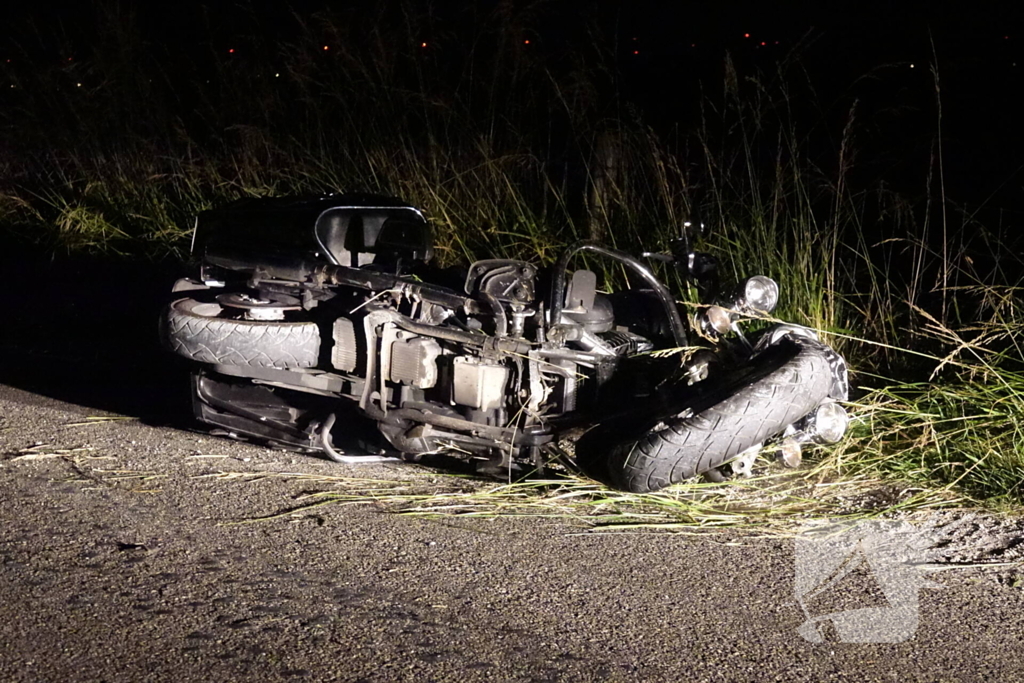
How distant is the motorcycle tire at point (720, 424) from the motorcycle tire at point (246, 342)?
1.30m

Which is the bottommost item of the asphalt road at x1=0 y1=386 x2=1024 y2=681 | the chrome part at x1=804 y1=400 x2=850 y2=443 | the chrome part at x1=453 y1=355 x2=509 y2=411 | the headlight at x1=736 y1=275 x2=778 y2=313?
the asphalt road at x1=0 y1=386 x2=1024 y2=681

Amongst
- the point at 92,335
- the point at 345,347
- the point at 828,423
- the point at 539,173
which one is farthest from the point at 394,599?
the point at 92,335

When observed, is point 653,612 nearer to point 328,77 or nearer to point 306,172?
point 306,172

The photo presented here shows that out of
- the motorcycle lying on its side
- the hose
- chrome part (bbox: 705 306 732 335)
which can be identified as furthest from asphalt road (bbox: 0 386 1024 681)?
chrome part (bbox: 705 306 732 335)

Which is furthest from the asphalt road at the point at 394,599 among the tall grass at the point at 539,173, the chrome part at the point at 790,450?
the tall grass at the point at 539,173

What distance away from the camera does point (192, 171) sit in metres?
9.42

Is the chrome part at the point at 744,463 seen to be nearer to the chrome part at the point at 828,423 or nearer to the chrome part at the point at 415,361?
the chrome part at the point at 828,423

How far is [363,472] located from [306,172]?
4142 millimetres

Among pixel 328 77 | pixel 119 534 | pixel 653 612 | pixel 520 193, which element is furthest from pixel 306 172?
pixel 653 612

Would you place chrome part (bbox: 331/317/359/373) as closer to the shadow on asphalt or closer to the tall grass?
the shadow on asphalt

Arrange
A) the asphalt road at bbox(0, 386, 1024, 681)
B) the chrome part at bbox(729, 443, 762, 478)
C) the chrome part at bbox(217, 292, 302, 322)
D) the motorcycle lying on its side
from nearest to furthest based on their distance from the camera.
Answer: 1. the asphalt road at bbox(0, 386, 1024, 681)
2. the motorcycle lying on its side
3. the chrome part at bbox(729, 443, 762, 478)
4. the chrome part at bbox(217, 292, 302, 322)

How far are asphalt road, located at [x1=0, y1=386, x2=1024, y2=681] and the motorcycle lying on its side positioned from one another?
34 centimetres

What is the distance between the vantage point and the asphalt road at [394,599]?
10.8 ft

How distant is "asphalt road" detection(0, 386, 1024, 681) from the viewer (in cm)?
329
